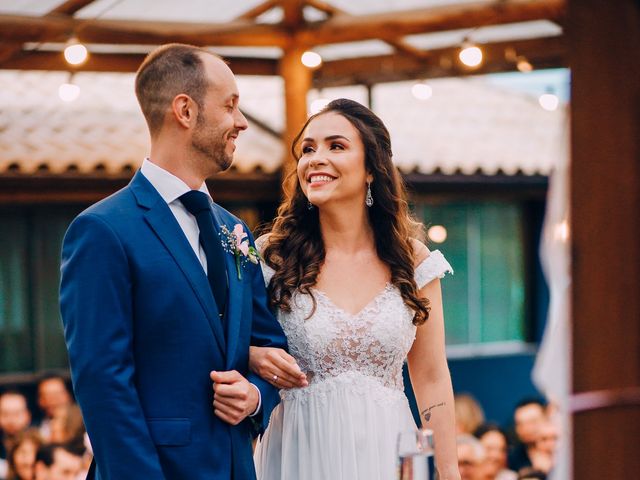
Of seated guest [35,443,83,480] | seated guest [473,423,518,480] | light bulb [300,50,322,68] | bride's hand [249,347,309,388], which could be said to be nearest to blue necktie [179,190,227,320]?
bride's hand [249,347,309,388]

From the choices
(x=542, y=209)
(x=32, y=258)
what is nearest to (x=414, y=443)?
(x=32, y=258)

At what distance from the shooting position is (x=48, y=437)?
6.96 metres

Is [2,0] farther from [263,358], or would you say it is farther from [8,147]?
[263,358]

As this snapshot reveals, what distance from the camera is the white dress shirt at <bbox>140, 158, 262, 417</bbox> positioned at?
275cm

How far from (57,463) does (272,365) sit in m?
3.38

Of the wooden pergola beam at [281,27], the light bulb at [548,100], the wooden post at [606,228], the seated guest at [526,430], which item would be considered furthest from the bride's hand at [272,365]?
the light bulb at [548,100]

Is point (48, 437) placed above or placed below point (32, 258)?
below

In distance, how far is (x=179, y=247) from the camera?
269cm

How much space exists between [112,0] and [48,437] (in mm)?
3249

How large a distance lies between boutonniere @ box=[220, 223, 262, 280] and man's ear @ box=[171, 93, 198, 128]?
382 mm

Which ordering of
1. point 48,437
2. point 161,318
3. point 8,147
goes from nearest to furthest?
point 161,318, point 48,437, point 8,147

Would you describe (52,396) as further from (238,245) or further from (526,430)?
(238,245)

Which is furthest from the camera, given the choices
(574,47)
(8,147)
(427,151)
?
(427,151)

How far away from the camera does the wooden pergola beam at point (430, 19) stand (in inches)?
271
